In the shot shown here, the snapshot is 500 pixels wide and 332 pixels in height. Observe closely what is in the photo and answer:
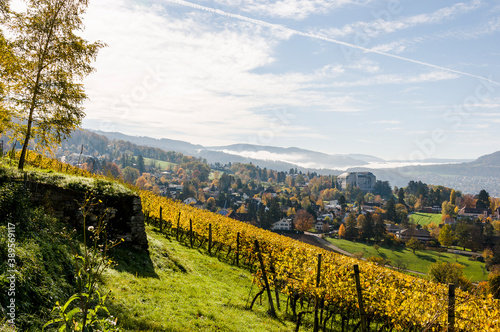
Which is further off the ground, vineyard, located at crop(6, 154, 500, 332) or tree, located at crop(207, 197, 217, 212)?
vineyard, located at crop(6, 154, 500, 332)

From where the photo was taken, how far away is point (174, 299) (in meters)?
10.4

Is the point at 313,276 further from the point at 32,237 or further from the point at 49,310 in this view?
the point at 32,237

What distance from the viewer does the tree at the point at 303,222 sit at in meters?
138

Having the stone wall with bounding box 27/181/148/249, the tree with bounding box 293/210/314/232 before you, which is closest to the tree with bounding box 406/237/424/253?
the tree with bounding box 293/210/314/232

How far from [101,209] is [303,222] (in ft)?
437

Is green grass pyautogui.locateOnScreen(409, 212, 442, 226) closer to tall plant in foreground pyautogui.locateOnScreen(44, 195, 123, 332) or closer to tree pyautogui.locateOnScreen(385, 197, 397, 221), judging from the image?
tree pyautogui.locateOnScreen(385, 197, 397, 221)

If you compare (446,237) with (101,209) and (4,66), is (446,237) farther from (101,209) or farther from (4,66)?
(4,66)

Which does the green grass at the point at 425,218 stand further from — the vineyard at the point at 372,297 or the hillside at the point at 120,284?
the hillside at the point at 120,284

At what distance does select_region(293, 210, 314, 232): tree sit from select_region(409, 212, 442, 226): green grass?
61620 millimetres

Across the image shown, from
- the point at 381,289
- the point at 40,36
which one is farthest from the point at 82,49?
the point at 381,289

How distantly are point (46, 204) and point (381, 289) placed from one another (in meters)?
13.8

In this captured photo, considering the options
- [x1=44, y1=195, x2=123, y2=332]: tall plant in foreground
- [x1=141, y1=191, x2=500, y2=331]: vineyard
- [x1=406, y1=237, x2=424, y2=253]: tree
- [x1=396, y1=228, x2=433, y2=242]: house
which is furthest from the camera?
[x1=396, y1=228, x2=433, y2=242]: house

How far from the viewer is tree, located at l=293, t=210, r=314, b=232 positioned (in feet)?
452

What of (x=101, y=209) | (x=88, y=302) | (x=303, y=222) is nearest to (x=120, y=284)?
(x=101, y=209)
